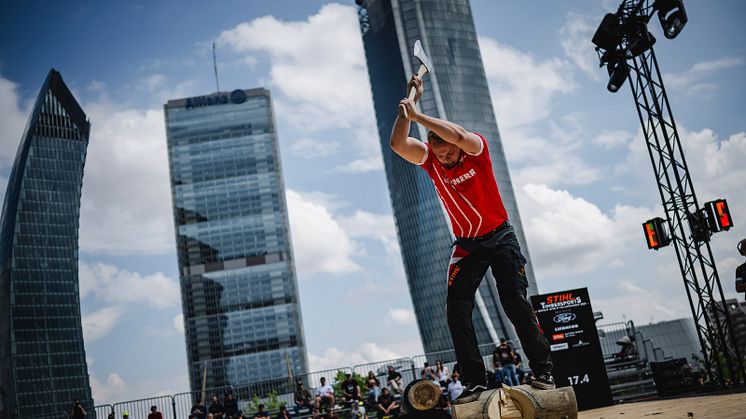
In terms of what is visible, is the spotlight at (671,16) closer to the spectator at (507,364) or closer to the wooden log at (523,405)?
the spectator at (507,364)

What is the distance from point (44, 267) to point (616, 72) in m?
94.8

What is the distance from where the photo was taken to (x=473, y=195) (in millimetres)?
3674

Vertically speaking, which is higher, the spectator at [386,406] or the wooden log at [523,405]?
the wooden log at [523,405]

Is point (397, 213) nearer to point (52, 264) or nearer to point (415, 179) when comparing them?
point (415, 179)

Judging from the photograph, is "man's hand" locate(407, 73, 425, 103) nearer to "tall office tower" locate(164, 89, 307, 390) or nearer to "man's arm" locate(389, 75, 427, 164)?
"man's arm" locate(389, 75, 427, 164)

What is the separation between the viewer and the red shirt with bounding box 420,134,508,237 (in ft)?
12.0

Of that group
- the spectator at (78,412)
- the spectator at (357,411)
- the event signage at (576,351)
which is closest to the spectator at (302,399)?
the spectator at (357,411)

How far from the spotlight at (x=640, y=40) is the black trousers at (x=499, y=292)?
1254 cm

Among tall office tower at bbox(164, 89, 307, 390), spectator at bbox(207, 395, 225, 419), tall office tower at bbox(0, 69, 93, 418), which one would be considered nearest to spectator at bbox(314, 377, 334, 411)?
spectator at bbox(207, 395, 225, 419)

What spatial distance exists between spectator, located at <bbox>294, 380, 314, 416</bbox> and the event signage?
11.0 metres

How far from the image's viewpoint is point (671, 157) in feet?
45.5

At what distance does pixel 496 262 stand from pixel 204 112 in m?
134

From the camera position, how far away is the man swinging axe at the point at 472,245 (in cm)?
351

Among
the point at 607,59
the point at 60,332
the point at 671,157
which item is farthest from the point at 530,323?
the point at 60,332
